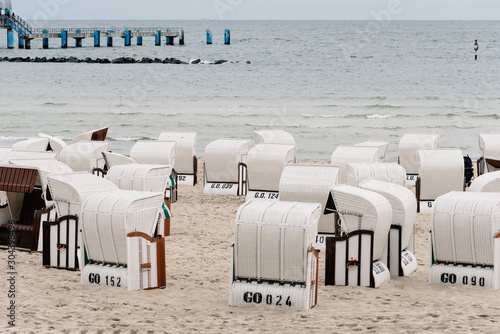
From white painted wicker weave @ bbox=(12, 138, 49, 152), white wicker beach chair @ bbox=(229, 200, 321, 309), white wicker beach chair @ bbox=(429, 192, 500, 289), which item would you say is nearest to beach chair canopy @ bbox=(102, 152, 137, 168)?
white painted wicker weave @ bbox=(12, 138, 49, 152)

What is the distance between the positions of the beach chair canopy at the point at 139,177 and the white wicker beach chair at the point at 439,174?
542 centimetres

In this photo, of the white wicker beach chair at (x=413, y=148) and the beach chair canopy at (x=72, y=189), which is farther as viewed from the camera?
the white wicker beach chair at (x=413, y=148)

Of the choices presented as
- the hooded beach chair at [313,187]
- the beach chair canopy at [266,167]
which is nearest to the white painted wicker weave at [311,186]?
the hooded beach chair at [313,187]

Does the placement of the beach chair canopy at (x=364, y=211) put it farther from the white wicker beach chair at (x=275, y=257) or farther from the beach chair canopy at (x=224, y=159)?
the beach chair canopy at (x=224, y=159)

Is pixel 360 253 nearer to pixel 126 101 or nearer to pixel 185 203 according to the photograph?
pixel 185 203

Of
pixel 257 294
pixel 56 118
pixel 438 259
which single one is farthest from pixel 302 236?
pixel 56 118

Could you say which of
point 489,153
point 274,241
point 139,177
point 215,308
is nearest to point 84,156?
point 139,177

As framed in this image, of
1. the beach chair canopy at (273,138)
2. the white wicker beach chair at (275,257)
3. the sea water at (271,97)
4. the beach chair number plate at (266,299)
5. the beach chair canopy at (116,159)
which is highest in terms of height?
the sea water at (271,97)

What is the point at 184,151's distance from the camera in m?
19.0

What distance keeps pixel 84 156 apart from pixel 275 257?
9186 millimetres

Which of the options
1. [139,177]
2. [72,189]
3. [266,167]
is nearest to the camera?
[72,189]

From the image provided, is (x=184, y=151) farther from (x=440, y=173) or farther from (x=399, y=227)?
(x=399, y=227)

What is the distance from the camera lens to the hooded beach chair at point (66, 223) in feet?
36.1

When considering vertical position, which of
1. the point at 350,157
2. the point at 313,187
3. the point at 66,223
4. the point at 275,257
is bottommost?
the point at 275,257
